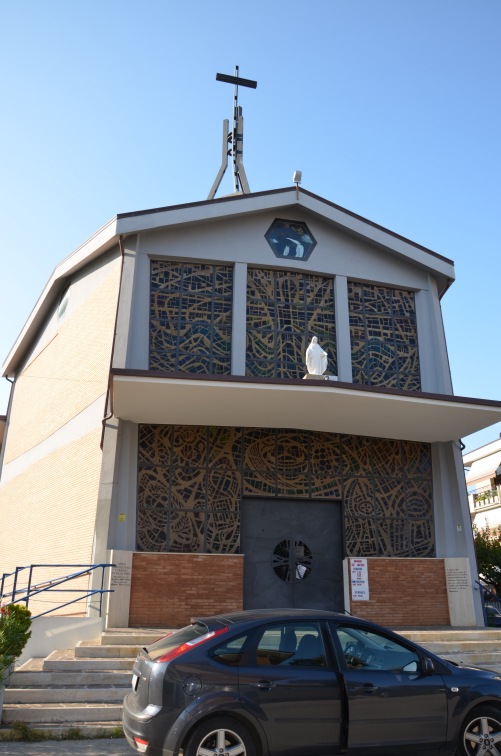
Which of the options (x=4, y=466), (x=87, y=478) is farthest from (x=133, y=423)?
(x=4, y=466)

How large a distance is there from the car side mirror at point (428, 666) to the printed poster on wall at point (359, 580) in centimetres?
667

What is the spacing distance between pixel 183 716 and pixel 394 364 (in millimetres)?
10338

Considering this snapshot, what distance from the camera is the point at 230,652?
5.11 m

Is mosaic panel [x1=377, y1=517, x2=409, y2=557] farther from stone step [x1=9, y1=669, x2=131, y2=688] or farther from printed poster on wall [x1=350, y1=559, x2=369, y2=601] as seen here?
stone step [x1=9, y1=669, x2=131, y2=688]

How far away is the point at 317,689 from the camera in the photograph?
5094mm

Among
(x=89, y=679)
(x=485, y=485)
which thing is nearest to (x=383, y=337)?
(x=89, y=679)

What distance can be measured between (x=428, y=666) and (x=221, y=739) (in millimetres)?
1853

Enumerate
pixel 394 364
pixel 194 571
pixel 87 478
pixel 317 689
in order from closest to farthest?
1. pixel 317 689
2. pixel 194 571
3. pixel 87 478
4. pixel 394 364

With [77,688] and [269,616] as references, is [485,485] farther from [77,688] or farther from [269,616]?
[269,616]

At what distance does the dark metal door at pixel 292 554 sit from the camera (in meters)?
12.3

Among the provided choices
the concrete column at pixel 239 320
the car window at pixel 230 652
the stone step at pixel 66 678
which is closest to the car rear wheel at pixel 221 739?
the car window at pixel 230 652

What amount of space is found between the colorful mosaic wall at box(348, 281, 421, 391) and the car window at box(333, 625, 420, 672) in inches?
332

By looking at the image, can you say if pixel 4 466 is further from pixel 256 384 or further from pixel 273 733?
pixel 273 733

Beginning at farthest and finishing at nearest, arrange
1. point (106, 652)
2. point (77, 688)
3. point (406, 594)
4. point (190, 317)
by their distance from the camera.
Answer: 1. point (190, 317)
2. point (406, 594)
3. point (106, 652)
4. point (77, 688)
